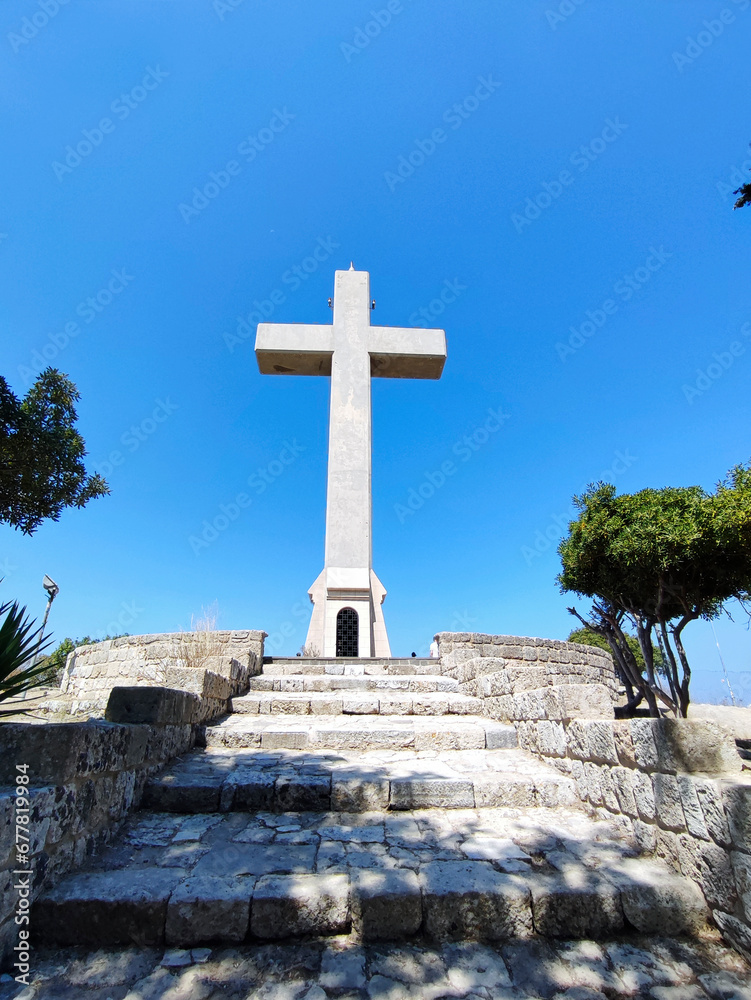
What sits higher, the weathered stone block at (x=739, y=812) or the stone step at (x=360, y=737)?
the stone step at (x=360, y=737)

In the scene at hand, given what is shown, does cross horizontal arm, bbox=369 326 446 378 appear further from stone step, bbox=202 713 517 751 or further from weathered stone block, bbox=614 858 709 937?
weathered stone block, bbox=614 858 709 937

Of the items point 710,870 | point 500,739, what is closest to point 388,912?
point 710,870

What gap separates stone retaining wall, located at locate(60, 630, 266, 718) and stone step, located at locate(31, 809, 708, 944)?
241 centimetres

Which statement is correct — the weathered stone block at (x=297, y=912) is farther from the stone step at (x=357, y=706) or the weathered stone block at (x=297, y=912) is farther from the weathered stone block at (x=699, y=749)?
the stone step at (x=357, y=706)

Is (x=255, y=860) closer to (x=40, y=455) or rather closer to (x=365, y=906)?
(x=365, y=906)

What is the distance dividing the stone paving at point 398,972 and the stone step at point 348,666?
5.53m

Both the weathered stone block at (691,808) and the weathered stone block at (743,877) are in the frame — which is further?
the weathered stone block at (691,808)

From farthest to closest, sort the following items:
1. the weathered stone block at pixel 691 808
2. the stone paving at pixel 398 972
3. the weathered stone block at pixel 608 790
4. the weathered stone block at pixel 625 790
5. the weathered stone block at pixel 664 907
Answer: the weathered stone block at pixel 608 790
the weathered stone block at pixel 625 790
the weathered stone block at pixel 691 808
the weathered stone block at pixel 664 907
the stone paving at pixel 398 972

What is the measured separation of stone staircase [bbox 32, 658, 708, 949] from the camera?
2.23 m

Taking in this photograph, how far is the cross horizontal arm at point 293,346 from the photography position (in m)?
13.2

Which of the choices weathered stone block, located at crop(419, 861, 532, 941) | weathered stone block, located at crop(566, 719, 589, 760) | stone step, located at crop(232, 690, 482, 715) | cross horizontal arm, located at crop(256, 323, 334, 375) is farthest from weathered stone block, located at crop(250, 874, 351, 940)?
cross horizontal arm, located at crop(256, 323, 334, 375)

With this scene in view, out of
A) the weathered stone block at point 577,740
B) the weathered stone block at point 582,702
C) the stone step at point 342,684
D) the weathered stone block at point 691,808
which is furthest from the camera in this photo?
the stone step at point 342,684

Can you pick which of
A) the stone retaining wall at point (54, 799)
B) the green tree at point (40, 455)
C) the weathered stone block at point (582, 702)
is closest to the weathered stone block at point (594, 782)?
the weathered stone block at point (582, 702)

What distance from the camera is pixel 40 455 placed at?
7.01 meters
